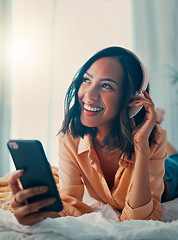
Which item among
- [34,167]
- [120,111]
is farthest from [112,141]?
[34,167]

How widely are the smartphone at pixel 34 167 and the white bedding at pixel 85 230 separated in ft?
0.22

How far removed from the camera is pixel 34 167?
2.47 ft

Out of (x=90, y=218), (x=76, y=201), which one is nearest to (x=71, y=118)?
(x=76, y=201)

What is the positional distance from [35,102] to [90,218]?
253 centimetres

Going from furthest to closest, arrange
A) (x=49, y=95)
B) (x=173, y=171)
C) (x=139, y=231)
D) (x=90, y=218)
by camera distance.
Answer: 1. (x=49, y=95)
2. (x=173, y=171)
3. (x=90, y=218)
4. (x=139, y=231)

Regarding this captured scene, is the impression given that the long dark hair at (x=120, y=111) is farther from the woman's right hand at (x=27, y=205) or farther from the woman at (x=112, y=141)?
the woman's right hand at (x=27, y=205)

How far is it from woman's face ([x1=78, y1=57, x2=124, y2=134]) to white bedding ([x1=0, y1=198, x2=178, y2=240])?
0.37 meters

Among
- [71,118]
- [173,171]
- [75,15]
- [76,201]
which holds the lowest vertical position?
[173,171]

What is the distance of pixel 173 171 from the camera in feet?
5.28

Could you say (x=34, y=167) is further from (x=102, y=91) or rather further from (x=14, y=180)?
(x=102, y=91)

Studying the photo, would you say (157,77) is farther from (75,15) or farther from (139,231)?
(139,231)

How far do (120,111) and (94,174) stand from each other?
29 centimetres

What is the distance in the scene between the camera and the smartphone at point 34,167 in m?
0.73

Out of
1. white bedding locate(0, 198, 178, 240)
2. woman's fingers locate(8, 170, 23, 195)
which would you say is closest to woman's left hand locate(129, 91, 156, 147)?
white bedding locate(0, 198, 178, 240)
